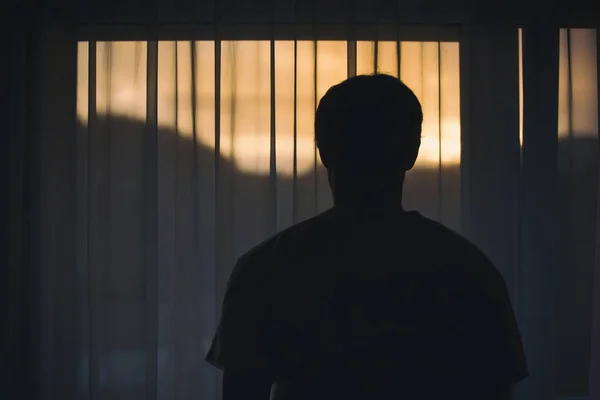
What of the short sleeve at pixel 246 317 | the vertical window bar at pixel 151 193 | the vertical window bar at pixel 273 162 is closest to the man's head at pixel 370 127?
the short sleeve at pixel 246 317

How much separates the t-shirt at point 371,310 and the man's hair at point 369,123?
0.07 metres

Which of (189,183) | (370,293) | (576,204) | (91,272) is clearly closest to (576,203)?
(576,204)

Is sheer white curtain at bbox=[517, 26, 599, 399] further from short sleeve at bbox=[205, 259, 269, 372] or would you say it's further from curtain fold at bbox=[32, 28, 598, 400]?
short sleeve at bbox=[205, 259, 269, 372]

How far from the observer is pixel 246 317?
0.79m

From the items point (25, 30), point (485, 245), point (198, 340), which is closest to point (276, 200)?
point (198, 340)

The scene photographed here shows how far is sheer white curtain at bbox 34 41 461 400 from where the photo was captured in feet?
6.16

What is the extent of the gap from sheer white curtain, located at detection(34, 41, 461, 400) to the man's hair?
3.56 ft

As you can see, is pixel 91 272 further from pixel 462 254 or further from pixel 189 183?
pixel 462 254

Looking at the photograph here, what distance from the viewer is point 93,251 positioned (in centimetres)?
189

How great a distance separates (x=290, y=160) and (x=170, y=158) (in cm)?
38

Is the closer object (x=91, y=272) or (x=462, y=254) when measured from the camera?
(x=462, y=254)

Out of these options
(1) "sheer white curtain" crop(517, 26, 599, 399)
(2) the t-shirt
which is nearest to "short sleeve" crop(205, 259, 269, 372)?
(2) the t-shirt

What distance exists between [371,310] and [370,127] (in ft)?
0.76

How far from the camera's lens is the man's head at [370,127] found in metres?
0.78
